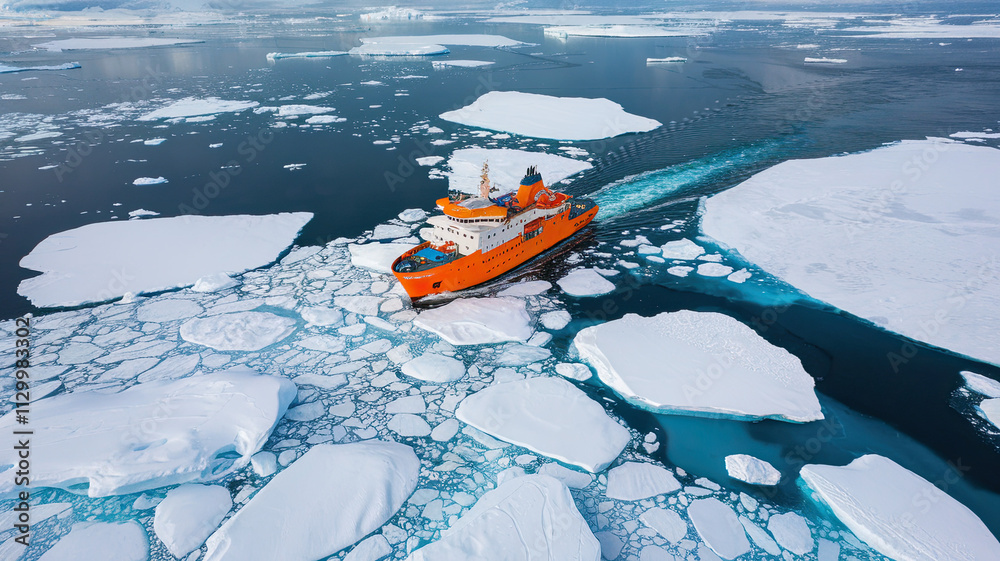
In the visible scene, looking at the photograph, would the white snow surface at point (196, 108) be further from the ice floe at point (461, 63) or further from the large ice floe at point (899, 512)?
the large ice floe at point (899, 512)

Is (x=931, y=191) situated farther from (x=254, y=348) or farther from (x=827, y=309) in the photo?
(x=254, y=348)

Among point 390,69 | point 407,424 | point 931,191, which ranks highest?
point 390,69

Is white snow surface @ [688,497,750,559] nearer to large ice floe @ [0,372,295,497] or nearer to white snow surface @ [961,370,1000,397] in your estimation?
white snow surface @ [961,370,1000,397]

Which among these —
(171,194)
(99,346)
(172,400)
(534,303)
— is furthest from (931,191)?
(171,194)

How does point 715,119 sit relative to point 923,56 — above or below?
below

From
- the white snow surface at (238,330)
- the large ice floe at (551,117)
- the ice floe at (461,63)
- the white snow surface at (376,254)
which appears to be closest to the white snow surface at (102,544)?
the white snow surface at (238,330)

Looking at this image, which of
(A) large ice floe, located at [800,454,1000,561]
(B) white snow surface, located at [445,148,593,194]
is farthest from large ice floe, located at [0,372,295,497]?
(B) white snow surface, located at [445,148,593,194]
